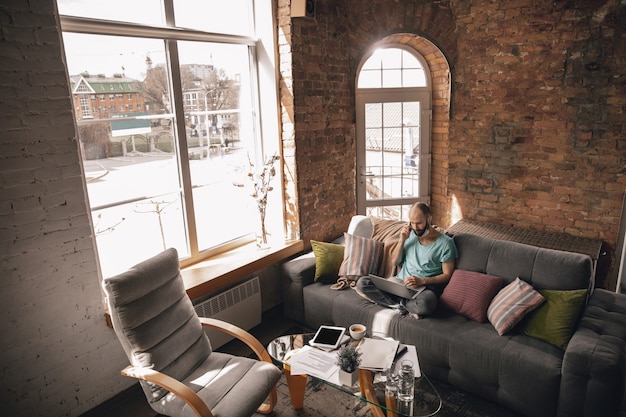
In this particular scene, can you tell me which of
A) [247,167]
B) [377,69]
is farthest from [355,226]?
[377,69]

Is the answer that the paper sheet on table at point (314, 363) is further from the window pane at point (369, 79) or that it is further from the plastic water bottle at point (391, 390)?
the window pane at point (369, 79)

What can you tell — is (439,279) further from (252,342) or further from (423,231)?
(252,342)

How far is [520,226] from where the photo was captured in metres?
4.80

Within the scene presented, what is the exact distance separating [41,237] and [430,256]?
8.83 ft

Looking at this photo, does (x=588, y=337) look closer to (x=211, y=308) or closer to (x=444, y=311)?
(x=444, y=311)

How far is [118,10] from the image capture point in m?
3.15

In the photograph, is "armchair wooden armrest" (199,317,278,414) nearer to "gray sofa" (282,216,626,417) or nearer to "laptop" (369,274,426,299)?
"gray sofa" (282,216,626,417)

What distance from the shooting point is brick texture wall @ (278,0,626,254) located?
4121 millimetres

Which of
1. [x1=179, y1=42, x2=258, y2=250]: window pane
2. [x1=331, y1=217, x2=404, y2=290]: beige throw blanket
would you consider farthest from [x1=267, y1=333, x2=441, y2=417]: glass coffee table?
[x1=179, y1=42, x2=258, y2=250]: window pane

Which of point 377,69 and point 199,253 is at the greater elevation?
point 377,69

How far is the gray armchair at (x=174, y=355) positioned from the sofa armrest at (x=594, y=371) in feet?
5.59

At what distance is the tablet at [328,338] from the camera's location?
2.79m

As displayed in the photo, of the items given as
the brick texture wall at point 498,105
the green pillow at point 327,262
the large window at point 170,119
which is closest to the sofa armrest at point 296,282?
the green pillow at point 327,262

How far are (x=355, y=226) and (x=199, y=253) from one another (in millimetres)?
1436
